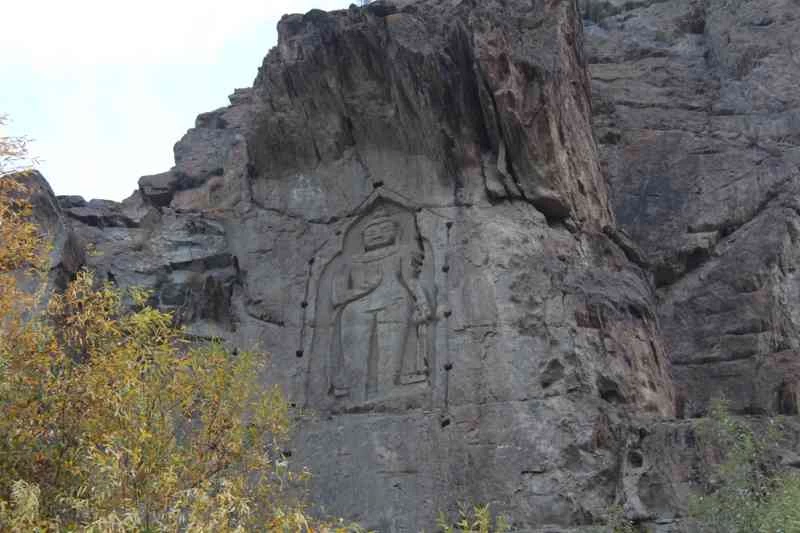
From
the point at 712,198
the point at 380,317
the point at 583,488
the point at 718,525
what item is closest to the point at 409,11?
the point at 380,317

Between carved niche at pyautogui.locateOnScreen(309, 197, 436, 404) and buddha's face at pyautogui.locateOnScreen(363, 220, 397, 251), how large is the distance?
0.01 metres

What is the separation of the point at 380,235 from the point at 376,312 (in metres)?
1.09

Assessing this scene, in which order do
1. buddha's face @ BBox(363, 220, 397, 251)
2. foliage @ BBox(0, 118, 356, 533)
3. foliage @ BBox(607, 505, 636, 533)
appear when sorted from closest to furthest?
foliage @ BBox(0, 118, 356, 533) → foliage @ BBox(607, 505, 636, 533) → buddha's face @ BBox(363, 220, 397, 251)

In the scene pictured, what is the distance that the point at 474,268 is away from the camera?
53.2 ft

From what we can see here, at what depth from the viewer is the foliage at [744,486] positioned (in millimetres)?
11750

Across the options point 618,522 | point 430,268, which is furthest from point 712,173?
point 618,522

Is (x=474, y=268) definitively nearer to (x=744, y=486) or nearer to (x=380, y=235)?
(x=380, y=235)

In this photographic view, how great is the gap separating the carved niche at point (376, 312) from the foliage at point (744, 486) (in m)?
3.61

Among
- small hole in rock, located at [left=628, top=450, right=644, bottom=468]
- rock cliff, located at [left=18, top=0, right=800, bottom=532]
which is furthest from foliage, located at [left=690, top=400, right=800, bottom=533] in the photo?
small hole in rock, located at [left=628, top=450, right=644, bottom=468]

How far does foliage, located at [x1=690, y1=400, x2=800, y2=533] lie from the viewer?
11.8 m

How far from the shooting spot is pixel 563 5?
737 inches

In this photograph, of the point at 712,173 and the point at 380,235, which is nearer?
the point at 380,235

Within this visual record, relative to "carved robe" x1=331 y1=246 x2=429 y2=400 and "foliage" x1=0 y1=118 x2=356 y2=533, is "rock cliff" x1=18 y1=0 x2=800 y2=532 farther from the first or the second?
"foliage" x1=0 y1=118 x2=356 y2=533

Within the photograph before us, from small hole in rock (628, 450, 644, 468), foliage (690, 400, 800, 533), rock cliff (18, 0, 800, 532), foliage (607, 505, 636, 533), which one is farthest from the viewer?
rock cliff (18, 0, 800, 532)
